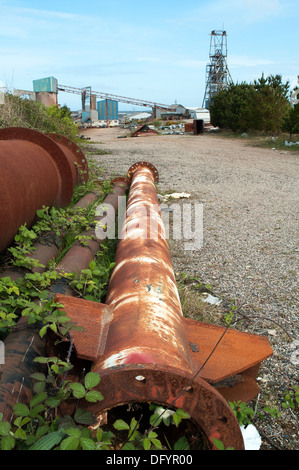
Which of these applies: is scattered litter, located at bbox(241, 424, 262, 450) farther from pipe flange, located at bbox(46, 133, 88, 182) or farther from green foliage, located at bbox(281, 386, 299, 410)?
pipe flange, located at bbox(46, 133, 88, 182)

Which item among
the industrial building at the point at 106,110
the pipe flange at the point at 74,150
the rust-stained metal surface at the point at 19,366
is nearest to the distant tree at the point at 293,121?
the pipe flange at the point at 74,150

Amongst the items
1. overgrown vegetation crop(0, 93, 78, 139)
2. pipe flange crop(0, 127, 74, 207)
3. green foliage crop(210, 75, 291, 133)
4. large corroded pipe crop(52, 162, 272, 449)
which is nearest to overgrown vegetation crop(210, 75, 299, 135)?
green foliage crop(210, 75, 291, 133)

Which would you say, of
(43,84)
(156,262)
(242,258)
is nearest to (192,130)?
(43,84)

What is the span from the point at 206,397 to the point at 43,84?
23.2 metres

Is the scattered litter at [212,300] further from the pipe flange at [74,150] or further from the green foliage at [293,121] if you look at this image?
the green foliage at [293,121]

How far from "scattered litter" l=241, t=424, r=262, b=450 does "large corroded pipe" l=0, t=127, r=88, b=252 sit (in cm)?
200

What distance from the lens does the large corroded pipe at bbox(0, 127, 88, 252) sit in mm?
2719

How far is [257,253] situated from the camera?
4156mm

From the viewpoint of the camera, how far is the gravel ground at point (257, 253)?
2262mm

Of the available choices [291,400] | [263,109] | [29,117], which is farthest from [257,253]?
[263,109]

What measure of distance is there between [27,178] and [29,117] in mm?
6870

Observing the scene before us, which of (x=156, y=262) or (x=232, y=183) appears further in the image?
(x=232, y=183)

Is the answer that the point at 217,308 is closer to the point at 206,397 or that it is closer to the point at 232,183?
the point at 206,397

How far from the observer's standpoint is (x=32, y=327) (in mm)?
1999
